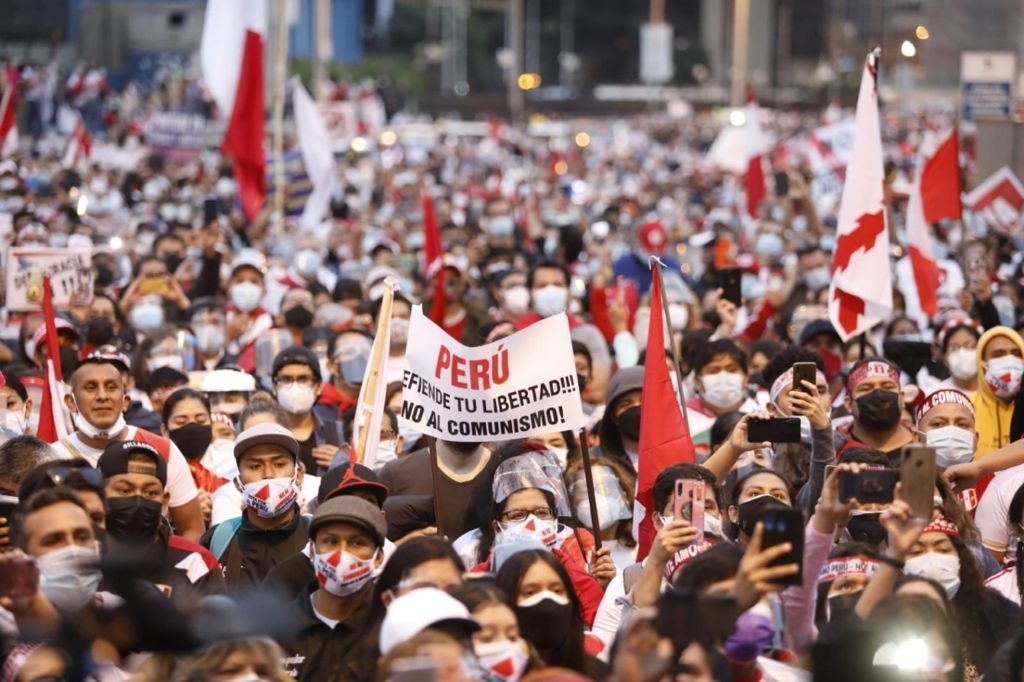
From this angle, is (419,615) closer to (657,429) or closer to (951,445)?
(657,429)

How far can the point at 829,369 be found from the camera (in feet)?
35.8

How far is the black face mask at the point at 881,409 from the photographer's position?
8.47m

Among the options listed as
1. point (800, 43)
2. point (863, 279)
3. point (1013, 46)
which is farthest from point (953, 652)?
point (800, 43)

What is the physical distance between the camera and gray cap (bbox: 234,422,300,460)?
780 cm

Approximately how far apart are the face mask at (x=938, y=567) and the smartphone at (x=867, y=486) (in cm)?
92

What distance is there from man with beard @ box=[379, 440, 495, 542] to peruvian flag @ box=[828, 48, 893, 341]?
3211 mm

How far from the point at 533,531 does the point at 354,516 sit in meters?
0.94

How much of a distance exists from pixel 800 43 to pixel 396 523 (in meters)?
118

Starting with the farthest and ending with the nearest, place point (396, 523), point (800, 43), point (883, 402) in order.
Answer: point (800, 43)
point (883, 402)
point (396, 523)

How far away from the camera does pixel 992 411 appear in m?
9.68

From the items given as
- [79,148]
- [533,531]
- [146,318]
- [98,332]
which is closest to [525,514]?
[533,531]

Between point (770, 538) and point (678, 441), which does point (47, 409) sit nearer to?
point (678, 441)

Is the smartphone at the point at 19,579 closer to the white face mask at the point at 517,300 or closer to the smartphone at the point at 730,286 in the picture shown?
the smartphone at the point at 730,286

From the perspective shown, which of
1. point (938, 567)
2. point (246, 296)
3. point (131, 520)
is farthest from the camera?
point (246, 296)
